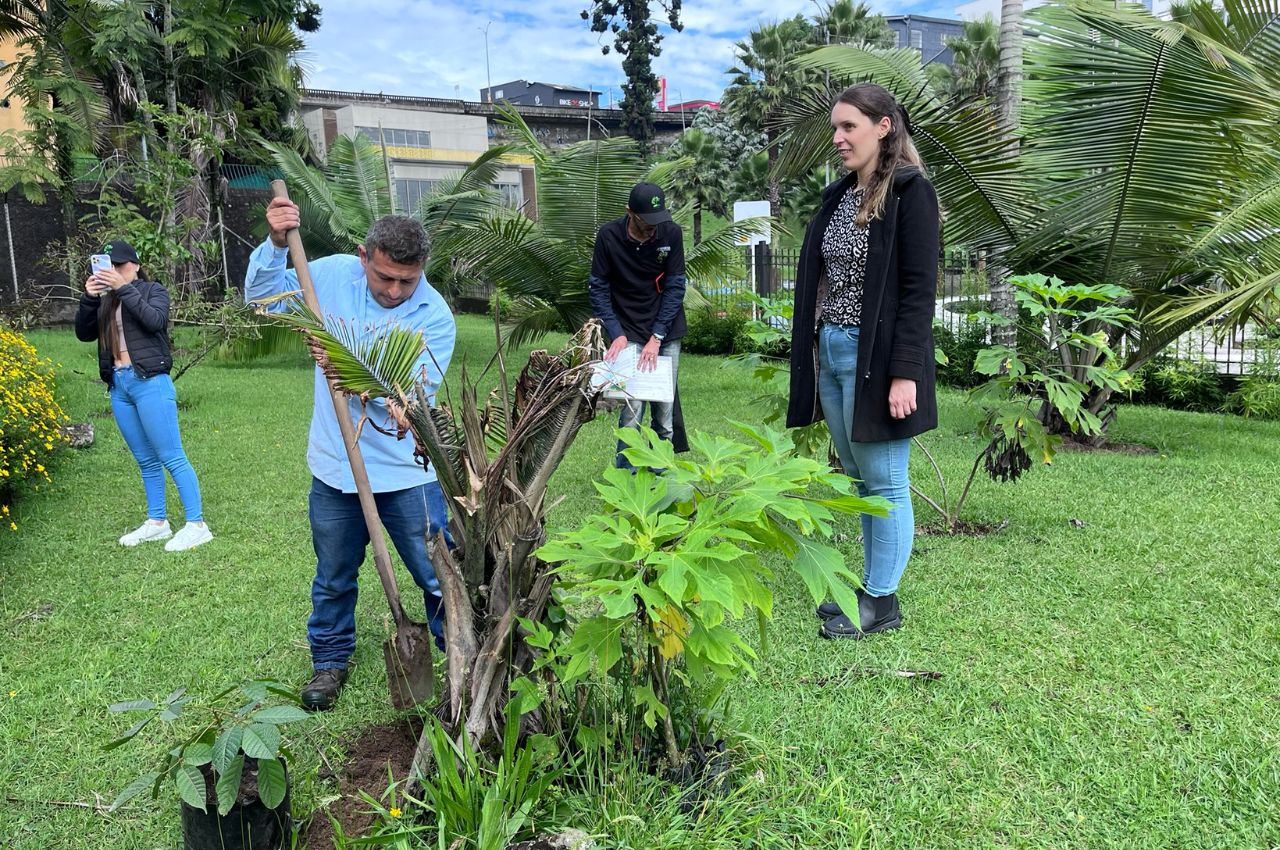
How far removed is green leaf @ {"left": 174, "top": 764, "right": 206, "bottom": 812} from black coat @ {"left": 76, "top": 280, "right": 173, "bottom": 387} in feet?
12.2

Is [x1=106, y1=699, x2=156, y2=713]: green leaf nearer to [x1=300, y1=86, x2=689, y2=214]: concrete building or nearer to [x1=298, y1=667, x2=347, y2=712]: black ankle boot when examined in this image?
[x1=298, y1=667, x2=347, y2=712]: black ankle boot

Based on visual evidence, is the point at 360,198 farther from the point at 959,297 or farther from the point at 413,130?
the point at 413,130

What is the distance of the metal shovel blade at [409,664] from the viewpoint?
8.97ft

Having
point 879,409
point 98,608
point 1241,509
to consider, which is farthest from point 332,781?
point 1241,509

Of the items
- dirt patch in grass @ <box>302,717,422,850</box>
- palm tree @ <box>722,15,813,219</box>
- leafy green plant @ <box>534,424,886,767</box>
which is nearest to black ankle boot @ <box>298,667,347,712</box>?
dirt patch in grass @ <box>302,717,422,850</box>

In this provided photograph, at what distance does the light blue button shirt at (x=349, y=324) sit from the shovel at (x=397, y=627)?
256 mm

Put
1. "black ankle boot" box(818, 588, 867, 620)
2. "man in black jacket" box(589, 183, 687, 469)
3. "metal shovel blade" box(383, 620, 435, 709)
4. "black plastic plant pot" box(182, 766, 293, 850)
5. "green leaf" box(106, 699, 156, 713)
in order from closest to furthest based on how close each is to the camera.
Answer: "green leaf" box(106, 699, 156, 713)
"black plastic plant pot" box(182, 766, 293, 850)
"metal shovel blade" box(383, 620, 435, 709)
"black ankle boot" box(818, 588, 867, 620)
"man in black jacket" box(589, 183, 687, 469)

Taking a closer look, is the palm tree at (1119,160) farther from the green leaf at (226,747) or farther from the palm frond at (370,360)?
the green leaf at (226,747)

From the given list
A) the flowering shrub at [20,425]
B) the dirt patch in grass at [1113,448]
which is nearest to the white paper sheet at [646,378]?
the flowering shrub at [20,425]

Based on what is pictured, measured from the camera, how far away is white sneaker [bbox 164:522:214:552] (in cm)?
526

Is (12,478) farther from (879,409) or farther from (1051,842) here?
(1051,842)

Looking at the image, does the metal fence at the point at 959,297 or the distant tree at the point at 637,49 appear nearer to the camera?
the metal fence at the point at 959,297

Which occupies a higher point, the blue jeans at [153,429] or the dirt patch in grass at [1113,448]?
the blue jeans at [153,429]

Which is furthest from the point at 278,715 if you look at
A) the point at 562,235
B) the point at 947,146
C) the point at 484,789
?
the point at 562,235
